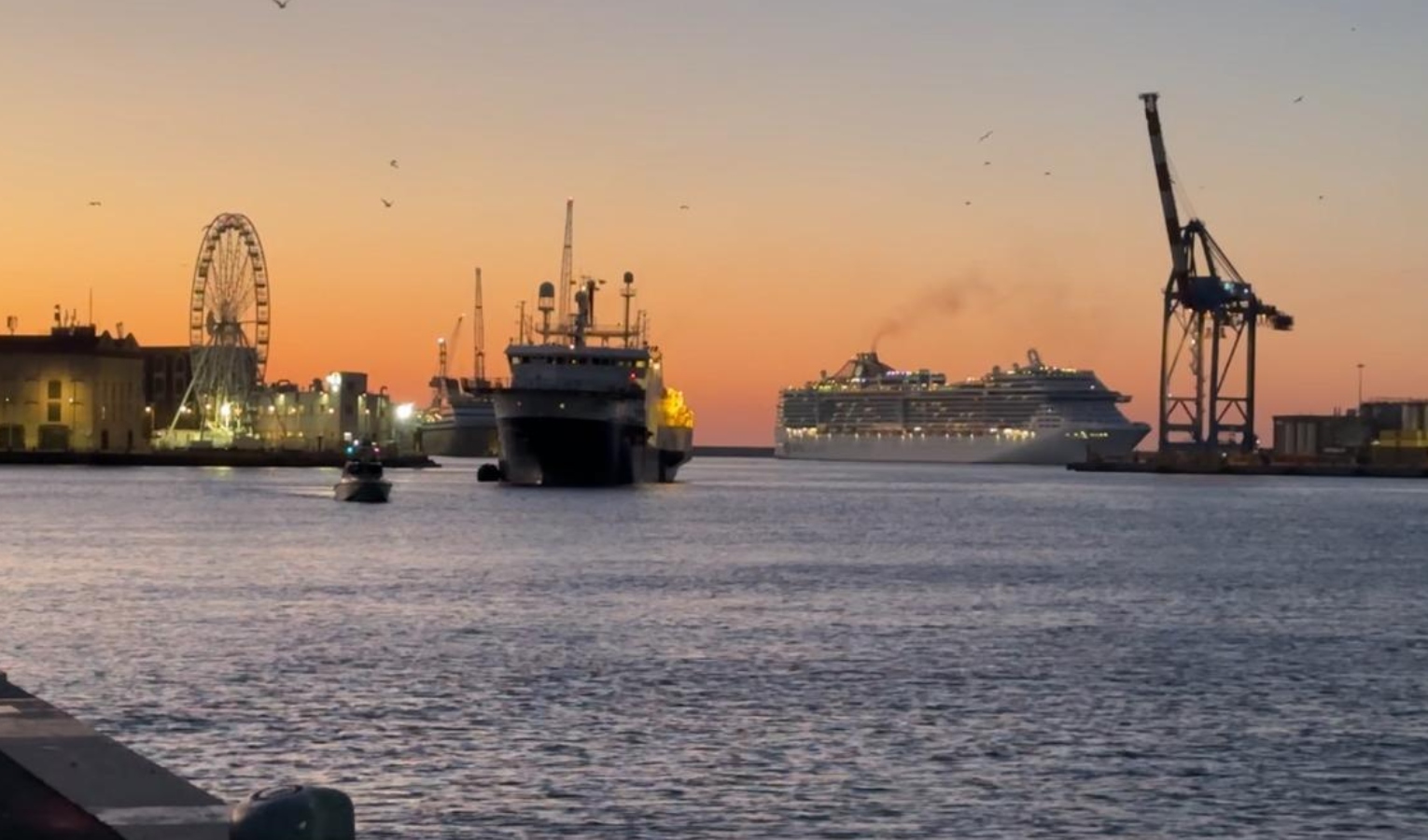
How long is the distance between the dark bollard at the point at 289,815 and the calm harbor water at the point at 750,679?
23.6ft

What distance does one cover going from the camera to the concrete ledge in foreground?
1505cm

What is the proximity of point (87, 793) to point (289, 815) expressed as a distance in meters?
4.32

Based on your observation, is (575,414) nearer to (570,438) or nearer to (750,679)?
(570,438)

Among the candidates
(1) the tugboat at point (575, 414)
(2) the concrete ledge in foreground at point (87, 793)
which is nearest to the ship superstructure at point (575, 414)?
(1) the tugboat at point (575, 414)

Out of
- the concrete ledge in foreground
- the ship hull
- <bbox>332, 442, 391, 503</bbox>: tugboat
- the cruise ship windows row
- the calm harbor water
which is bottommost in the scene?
the calm harbor water

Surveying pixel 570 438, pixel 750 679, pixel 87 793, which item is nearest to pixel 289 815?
pixel 87 793

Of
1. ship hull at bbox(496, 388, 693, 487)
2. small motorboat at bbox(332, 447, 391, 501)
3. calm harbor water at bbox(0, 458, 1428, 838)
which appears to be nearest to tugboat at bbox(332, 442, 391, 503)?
small motorboat at bbox(332, 447, 391, 501)

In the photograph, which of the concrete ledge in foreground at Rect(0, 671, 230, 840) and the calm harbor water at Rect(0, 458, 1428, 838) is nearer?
the concrete ledge in foreground at Rect(0, 671, 230, 840)

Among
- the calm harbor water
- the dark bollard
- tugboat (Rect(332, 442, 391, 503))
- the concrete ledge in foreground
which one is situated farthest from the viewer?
tugboat (Rect(332, 442, 391, 503))

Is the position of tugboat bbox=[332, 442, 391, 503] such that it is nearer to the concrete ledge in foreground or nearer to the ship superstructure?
the ship superstructure

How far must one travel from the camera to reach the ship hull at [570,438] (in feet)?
409

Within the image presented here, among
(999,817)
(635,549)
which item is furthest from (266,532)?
(999,817)

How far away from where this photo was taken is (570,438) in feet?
411

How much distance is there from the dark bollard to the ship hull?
364 ft
